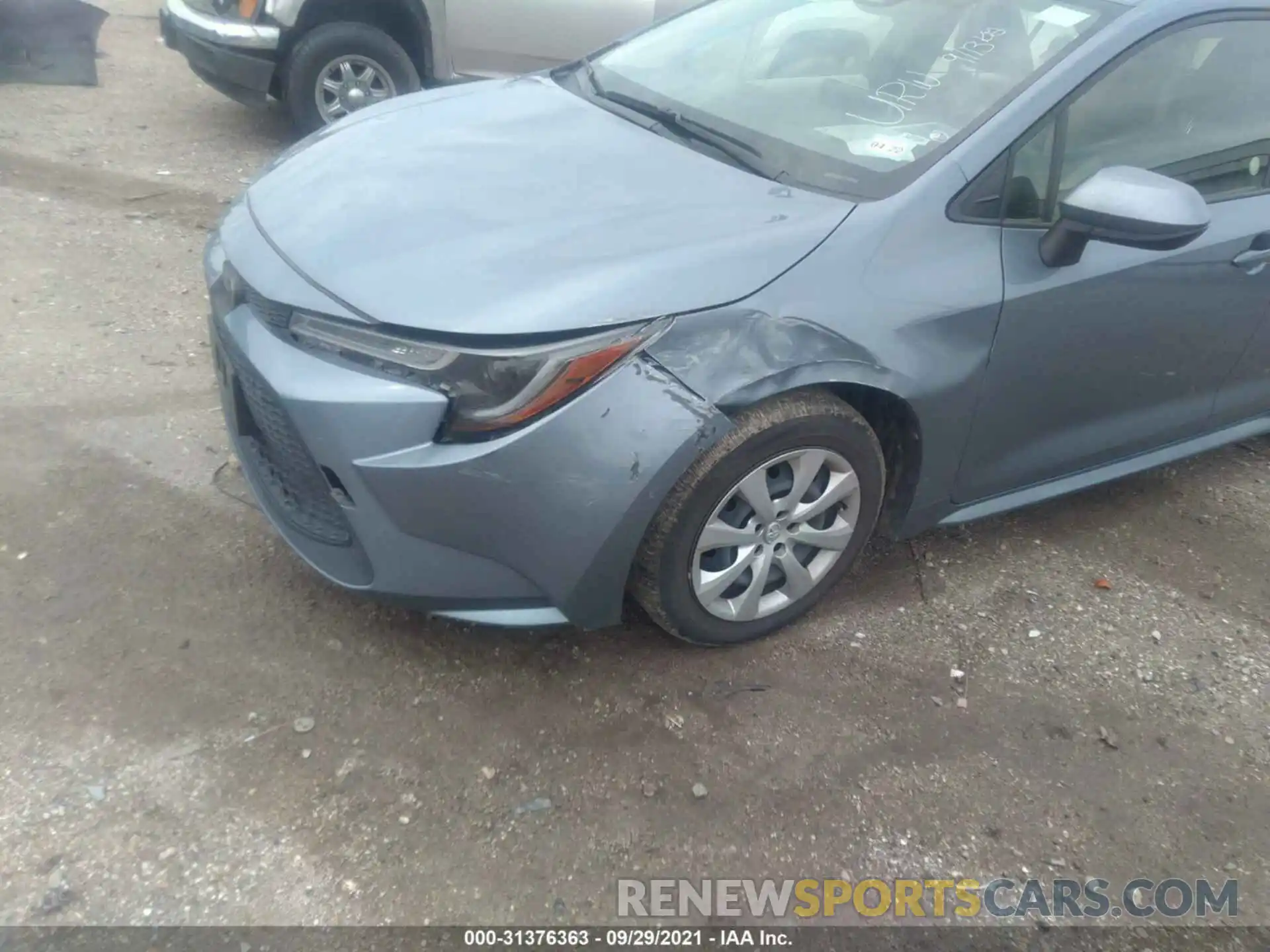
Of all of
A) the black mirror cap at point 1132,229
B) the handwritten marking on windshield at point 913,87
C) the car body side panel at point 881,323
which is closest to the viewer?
the car body side panel at point 881,323

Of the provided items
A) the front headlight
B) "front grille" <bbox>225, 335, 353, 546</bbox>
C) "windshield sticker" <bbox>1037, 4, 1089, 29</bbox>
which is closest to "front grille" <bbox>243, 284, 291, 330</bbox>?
"front grille" <bbox>225, 335, 353, 546</bbox>

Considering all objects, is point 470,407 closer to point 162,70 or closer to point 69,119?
point 69,119

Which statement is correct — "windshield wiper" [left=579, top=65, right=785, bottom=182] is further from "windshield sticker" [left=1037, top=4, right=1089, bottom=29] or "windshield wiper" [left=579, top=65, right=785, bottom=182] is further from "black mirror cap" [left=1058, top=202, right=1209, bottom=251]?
"windshield sticker" [left=1037, top=4, right=1089, bottom=29]

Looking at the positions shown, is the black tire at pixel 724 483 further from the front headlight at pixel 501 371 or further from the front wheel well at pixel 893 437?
the front headlight at pixel 501 371

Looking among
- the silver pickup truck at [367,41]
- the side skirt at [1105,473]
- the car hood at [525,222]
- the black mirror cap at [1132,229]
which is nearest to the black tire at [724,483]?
the car hood at [525,222]

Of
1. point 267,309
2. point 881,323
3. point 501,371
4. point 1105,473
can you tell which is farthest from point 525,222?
point 1105,473

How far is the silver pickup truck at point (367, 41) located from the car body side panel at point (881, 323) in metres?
3.46

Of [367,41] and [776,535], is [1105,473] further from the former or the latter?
[367,41]

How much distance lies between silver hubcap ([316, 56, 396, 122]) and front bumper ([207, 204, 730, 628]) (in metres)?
3.57

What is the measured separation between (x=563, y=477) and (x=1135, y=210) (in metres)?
1.44

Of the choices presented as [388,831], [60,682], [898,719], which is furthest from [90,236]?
[898,719]

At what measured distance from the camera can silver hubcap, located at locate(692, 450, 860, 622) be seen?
2434mm

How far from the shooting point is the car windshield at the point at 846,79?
2553 mm

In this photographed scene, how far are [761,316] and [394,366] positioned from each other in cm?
79
